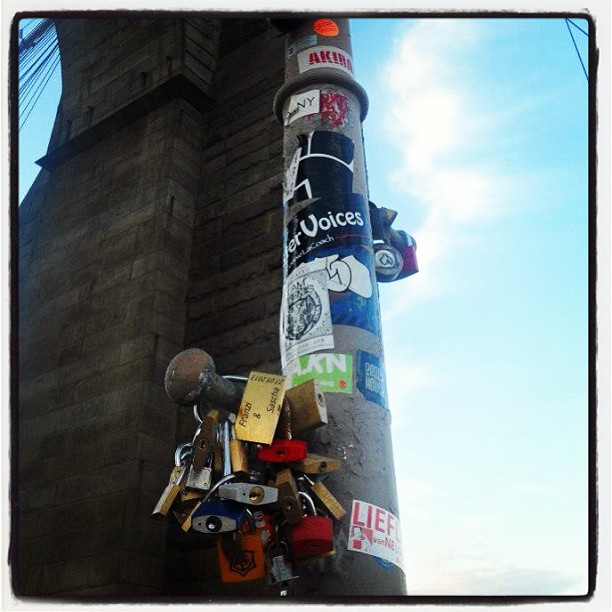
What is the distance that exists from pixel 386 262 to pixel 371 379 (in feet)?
5.61

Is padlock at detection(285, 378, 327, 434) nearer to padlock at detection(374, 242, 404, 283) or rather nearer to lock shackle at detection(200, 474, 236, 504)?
lock shackle at detection(200, 474, 236, 504)

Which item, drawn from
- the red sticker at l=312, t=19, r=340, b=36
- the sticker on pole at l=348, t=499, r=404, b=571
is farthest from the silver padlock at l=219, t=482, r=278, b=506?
the red sticker at l=312, t=19, r=340, b=36

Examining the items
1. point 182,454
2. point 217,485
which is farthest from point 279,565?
point 182,454

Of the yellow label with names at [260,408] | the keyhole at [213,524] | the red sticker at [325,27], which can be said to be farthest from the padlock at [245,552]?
the red sticker at [325,27]

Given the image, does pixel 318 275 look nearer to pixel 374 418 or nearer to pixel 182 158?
pixel 374 418

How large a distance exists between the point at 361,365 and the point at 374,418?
0.26 m

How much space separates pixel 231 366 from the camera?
6164mm

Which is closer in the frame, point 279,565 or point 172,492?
point 279,565

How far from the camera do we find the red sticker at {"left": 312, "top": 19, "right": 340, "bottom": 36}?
13.3 ft

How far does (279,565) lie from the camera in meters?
2.74

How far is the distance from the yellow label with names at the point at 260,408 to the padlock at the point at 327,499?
262 mm

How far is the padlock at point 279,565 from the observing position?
8.96 ft

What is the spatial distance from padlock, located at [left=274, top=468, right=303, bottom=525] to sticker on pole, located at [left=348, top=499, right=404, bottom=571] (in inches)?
11.0

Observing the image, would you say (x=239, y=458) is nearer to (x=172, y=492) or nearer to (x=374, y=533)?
(x=172, y=492)
